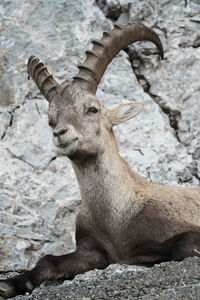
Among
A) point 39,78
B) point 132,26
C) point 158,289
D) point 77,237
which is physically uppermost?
point 132,26

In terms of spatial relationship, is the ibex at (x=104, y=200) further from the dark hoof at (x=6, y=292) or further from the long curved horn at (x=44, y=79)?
the dark hoof at (x=6, y=292)

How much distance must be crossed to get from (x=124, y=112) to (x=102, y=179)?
3.36ft

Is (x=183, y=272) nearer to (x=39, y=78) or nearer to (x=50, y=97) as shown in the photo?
(x=50, y=97)

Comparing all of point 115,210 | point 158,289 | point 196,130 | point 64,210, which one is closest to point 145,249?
point 115,210

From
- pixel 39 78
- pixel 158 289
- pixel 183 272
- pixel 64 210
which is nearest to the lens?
pixel 158 289

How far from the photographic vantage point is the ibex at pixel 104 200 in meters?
7.17

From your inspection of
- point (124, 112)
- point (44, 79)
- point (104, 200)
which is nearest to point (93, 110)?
point (124, 112)

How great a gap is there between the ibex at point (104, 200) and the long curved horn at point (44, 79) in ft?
0.07

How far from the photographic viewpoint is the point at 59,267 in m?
7.30

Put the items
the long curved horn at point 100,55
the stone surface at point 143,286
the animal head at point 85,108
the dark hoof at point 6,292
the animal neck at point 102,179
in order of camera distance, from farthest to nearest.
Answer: the long curved horn at point 100,55, the animal neck at point 102,179, the animal head at point 85,108, the dark hoof at point 6,292, the stone surface at point 143,286

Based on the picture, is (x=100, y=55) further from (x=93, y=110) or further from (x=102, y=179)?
(x=102, y=179)

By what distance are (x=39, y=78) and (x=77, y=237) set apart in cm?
232

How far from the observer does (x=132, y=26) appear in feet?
28.3

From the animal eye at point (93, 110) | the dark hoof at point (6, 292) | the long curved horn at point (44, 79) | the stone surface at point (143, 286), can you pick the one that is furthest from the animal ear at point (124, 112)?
the dark hoof at point (6, 292)
